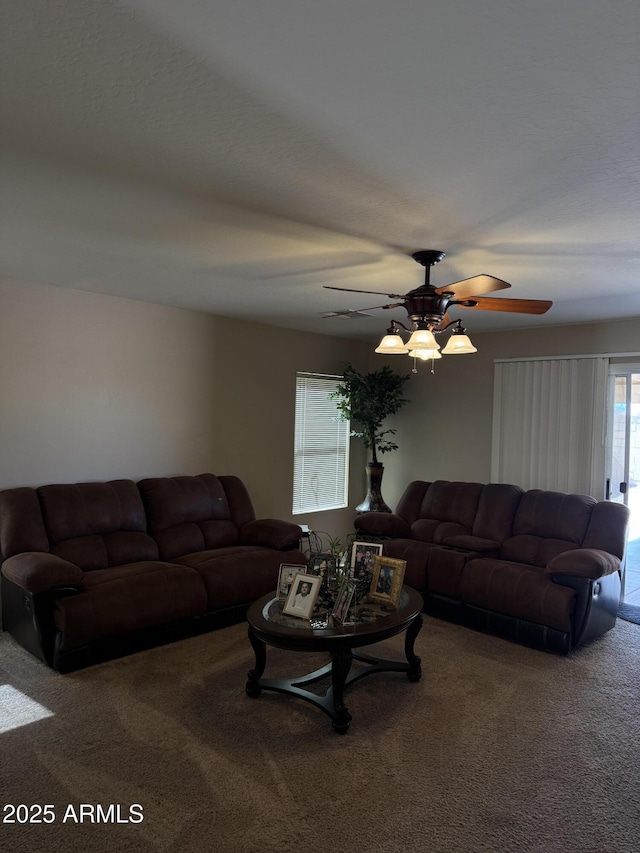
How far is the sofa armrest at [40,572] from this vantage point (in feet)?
10.5

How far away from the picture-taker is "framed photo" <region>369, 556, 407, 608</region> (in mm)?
3186

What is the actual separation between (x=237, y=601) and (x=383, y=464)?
9.72 ft

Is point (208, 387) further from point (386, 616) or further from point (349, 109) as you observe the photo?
point (349, 109)

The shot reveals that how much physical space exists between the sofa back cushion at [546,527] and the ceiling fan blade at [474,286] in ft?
7.59

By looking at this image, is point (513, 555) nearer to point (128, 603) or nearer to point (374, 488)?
point (374, 488)

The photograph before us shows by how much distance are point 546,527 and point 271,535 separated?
2.20 meters

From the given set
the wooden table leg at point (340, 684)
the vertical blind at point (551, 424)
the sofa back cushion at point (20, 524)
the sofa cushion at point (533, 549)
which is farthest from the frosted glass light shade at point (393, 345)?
the vertical blind at point (551, 424)

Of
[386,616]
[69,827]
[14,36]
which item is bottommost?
[69,827]

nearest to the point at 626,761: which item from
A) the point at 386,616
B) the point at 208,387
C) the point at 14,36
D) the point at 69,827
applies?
the point at 386,616

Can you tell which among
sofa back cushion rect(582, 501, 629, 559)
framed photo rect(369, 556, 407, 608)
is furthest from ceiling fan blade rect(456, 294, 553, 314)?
sofa back cushion rect(582, 501, 629, 559)

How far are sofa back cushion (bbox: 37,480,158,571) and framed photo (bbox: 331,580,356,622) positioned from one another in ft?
6.02

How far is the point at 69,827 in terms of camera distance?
2086 mm

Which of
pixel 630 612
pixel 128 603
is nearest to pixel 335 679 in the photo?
pixel 128 603

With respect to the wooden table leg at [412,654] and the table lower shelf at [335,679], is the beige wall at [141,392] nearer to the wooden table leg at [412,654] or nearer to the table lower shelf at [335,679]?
the table lower shelf at [335,679]
